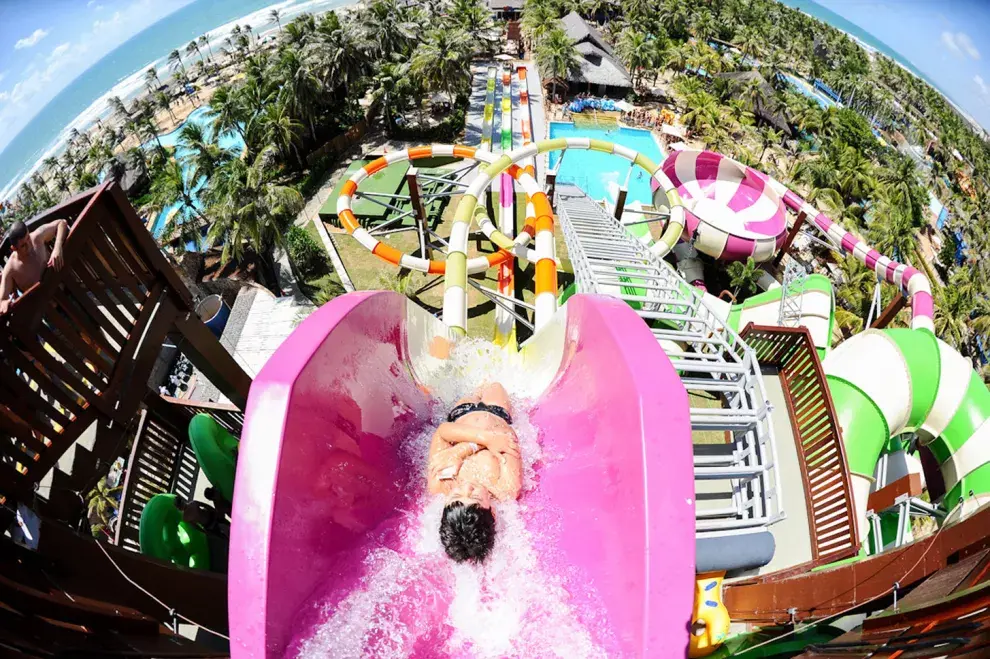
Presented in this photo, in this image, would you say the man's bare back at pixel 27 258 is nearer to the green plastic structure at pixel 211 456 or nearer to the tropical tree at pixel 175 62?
the green plastic structure at pixel 211 456

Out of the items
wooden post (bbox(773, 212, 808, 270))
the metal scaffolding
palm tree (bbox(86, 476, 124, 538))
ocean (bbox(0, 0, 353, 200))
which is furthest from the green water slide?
ocean (bbox(0, 0, 353, 200))

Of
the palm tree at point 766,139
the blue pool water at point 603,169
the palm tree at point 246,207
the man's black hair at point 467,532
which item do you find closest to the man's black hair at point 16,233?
the man's black hair at point 467,532

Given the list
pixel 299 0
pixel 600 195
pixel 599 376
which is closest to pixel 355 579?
pixel 599 376

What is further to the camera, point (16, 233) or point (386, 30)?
point (386, 30)

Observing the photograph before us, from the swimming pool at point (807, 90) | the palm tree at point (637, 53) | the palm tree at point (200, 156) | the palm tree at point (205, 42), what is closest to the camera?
the palm tree at point (200, 156)

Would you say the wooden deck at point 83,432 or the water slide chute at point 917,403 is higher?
the water slide chute at point 917,403

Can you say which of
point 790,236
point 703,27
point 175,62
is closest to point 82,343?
point 790,236

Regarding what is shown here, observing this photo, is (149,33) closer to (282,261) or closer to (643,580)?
(282,261)

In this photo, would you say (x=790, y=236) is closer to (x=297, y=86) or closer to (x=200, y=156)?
(x=200, y=156)
